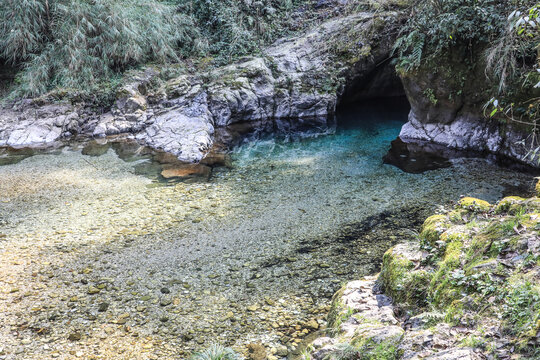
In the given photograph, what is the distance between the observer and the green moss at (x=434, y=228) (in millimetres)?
3675

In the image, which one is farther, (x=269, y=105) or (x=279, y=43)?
(x=279, y=43)

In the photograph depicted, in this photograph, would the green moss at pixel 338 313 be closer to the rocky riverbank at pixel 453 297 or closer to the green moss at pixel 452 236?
the rocky riverbank at pixel 453 297

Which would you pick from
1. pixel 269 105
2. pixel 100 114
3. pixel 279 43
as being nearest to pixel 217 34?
pixel 279 43

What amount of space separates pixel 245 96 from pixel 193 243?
340 inches

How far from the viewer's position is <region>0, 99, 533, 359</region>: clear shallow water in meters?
3.89

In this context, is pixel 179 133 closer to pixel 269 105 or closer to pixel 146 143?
pixel 146 143

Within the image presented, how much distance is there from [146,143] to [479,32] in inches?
367

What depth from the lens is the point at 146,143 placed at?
11094 millimetres

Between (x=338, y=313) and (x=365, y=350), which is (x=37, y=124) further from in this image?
(x=365, y=350)

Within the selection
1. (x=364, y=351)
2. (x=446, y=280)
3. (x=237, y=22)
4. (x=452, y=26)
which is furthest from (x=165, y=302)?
(x=237, y=22)

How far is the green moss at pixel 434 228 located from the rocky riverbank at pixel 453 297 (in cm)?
1

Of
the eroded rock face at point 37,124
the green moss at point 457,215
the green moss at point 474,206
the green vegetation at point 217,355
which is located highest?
the green moss at point 474,206

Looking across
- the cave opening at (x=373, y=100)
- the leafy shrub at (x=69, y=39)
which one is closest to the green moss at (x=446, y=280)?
the cave opening at (x=373, y=100)

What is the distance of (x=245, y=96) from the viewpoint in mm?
13297
